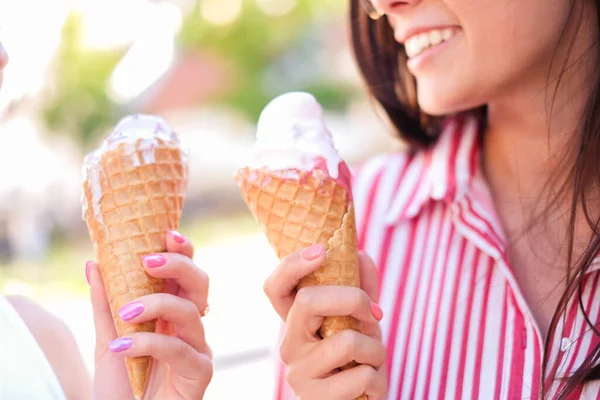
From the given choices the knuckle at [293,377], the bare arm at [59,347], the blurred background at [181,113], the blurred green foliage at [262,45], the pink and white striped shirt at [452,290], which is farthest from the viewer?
the blurred green foliage at [262,45]

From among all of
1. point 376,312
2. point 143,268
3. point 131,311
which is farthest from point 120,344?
point 376,312

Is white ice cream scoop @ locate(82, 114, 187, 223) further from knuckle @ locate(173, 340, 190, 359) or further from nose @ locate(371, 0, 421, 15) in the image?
nose @ locate(371, 0, 421, 15)

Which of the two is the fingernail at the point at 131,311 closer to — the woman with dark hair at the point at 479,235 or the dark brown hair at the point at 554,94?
the woman with dark hair at the point at 479,235

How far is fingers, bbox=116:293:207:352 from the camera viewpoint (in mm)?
1409

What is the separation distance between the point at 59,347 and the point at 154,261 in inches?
19.6

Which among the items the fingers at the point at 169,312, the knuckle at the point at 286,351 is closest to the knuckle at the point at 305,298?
the knuckle at the point at 286,351

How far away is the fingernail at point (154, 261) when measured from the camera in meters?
1.47

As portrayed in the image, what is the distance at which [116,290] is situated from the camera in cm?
149

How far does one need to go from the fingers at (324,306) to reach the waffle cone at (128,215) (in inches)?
13.1

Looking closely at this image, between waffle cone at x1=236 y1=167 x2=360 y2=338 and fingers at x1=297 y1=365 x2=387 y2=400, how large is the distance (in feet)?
0.36

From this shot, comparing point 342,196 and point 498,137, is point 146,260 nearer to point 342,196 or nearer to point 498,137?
point 342,196

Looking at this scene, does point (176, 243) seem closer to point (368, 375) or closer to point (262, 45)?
point (368, 375)

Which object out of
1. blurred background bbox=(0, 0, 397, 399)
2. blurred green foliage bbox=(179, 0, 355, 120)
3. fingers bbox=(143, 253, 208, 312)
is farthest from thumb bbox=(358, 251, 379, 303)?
blurred green foliage bbox=(179, 0, 355, 120)

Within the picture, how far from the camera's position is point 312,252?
4.58 ft
